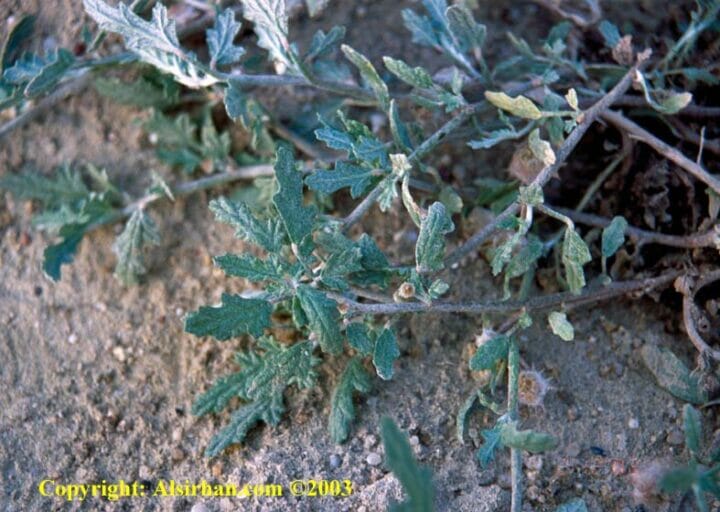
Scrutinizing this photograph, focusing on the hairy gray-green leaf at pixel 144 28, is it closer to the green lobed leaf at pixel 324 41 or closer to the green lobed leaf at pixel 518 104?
the green lobed leaf at pixel 324 41

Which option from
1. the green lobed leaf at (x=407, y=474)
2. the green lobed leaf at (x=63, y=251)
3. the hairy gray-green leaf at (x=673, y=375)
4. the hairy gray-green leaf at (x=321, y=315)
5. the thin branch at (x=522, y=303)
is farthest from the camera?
the green lobed leaf at (x=63, y=251)

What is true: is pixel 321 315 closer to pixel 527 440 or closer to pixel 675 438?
pixel 527 440

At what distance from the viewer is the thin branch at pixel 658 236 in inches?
84.1

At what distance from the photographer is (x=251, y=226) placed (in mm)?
1932

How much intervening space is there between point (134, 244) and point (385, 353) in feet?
2.84

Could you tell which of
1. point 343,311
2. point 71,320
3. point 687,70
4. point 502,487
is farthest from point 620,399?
point 71,320

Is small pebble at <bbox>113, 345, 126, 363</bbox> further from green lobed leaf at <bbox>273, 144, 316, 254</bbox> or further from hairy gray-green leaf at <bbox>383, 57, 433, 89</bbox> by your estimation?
hairy gray-green leaf at <bbox>383, 57, 433, 89</bbox>

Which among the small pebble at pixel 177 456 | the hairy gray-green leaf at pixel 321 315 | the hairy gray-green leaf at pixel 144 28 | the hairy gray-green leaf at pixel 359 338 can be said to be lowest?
the small pebble at pixel 177 456

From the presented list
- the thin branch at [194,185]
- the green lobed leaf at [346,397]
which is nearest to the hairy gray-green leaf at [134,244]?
the thin branch at [194,185]

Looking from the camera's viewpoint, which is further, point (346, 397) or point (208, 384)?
point (208, 384)

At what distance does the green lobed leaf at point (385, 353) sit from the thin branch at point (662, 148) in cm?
86

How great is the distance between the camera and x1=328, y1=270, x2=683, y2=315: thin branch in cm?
195

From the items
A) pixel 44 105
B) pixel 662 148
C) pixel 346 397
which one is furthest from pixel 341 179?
pixel 44 105

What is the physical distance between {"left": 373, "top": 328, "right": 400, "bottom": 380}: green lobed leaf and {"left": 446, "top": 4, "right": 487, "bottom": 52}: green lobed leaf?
35.4 inches
